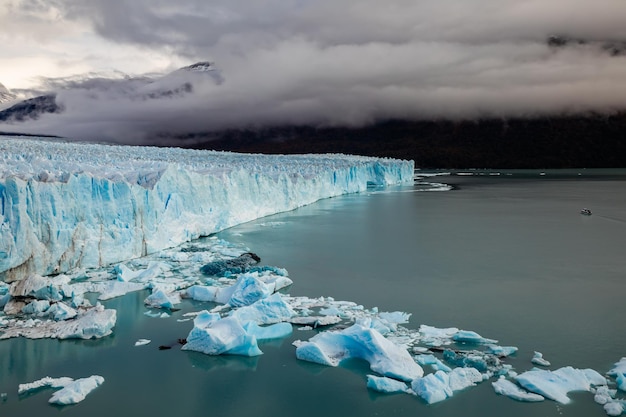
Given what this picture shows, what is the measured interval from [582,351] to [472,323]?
3.87ft

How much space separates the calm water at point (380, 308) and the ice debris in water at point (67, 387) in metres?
0.07

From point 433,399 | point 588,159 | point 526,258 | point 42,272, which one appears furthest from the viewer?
point 588,159

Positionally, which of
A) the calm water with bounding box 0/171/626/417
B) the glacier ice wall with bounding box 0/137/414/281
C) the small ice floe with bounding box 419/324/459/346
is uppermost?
the glacier ice wall with bounding box 0/137/414/281

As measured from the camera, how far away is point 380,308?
657cm

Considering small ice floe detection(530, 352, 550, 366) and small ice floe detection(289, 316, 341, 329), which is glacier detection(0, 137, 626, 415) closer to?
small ice floe detection(289, 316, 341, 329)

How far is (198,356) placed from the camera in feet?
16.7

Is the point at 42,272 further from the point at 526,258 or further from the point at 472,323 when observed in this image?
the point at 526,258

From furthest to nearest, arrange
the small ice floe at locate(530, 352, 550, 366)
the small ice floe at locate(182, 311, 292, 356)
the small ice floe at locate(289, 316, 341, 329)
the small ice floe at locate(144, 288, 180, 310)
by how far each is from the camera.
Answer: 1. the small ice floe at locate(144, 288, 180, 310)
2. the small ice floe at locate(289, 316, 341, 329)
3. the small ice floe at locate(182, 311, 292, 356)
4. the small ice floe at locate(530, 352, 550, 366)

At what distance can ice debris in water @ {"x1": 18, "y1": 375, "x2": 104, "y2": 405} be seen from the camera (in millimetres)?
4168

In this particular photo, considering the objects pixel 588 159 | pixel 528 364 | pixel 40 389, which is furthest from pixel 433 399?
pixel 588 159

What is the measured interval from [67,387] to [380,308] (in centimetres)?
366

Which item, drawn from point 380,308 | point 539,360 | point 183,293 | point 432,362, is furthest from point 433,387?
point 183,293

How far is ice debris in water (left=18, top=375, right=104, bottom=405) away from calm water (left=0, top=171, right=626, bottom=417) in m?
0.07

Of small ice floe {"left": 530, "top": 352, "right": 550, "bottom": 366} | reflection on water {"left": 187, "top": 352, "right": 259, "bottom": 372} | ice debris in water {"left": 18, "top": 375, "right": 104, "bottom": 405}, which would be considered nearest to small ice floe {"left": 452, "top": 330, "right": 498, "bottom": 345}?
small ice floe {"left": 530, "top": 352, "right": 550, "bottom": 366}
